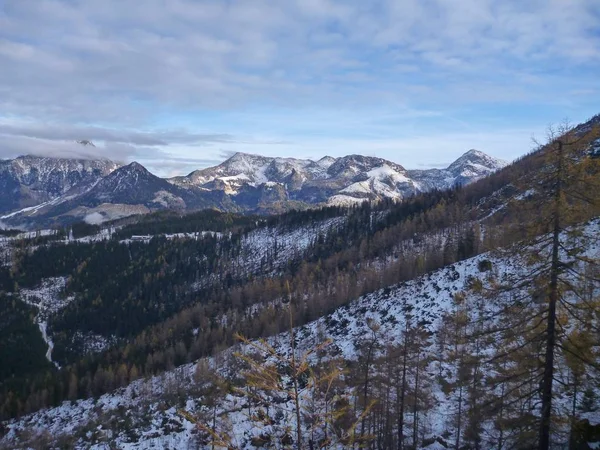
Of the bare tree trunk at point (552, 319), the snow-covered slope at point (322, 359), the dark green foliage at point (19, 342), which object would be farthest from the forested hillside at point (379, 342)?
the dark green foliage at point (19, 342)

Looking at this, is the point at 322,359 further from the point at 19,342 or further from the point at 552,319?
the point at 19,342

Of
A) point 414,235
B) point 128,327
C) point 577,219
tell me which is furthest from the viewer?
point 128,327

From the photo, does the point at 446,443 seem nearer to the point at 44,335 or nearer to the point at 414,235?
the point at 414,235

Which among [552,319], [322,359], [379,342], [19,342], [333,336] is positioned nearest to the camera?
[552,319]

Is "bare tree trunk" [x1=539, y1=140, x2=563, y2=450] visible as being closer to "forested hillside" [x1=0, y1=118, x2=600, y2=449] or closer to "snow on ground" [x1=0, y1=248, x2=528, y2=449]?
"forested hillside" [x1=0, y1=118, x2=600, y2=449]

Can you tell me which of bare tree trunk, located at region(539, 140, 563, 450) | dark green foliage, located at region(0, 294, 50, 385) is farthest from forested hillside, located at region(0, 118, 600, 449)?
dark green foliage, located at region(0, 294, 50, 385)

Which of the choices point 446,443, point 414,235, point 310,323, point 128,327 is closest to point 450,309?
point 310,323

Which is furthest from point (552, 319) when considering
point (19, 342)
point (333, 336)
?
point (19, 342)

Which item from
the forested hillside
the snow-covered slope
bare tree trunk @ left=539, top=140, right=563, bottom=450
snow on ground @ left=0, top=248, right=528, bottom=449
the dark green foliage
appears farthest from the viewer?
the dark green foliage
